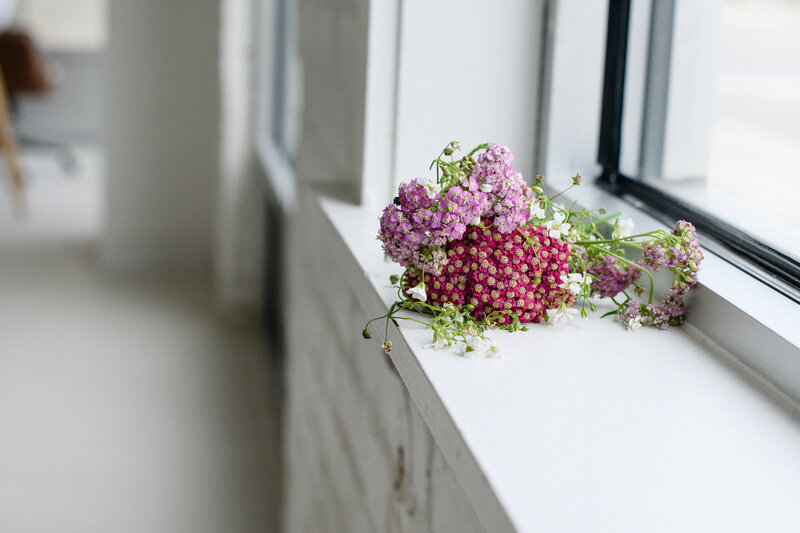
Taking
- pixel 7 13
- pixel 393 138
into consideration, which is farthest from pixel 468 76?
pixel 7 13

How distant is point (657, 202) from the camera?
98cm

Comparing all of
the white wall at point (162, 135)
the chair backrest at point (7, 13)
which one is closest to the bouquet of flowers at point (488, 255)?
the white wall at point (162, 135)

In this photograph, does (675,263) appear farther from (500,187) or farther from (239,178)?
(239,178)

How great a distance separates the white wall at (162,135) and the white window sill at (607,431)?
10.6 ft

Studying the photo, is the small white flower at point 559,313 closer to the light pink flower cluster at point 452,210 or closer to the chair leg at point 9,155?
the light pink flower cluster at point 452,210

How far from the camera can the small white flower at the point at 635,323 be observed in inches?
31.0

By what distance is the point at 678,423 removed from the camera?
24.2 inches

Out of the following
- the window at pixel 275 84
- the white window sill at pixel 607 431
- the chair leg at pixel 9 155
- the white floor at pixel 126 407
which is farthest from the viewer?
the chair leg at pixel 9 155

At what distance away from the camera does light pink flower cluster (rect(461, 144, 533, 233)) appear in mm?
739

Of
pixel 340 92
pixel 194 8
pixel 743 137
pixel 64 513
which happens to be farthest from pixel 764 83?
pixel 194 8

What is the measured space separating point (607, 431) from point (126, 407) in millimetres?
2271

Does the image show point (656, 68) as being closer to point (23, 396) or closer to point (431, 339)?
point (431, 339)

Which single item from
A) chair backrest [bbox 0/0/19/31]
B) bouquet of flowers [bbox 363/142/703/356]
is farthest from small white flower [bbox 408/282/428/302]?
chair backrest [bbox 0/0/19/31]

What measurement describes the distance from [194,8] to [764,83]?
3.28 metres
